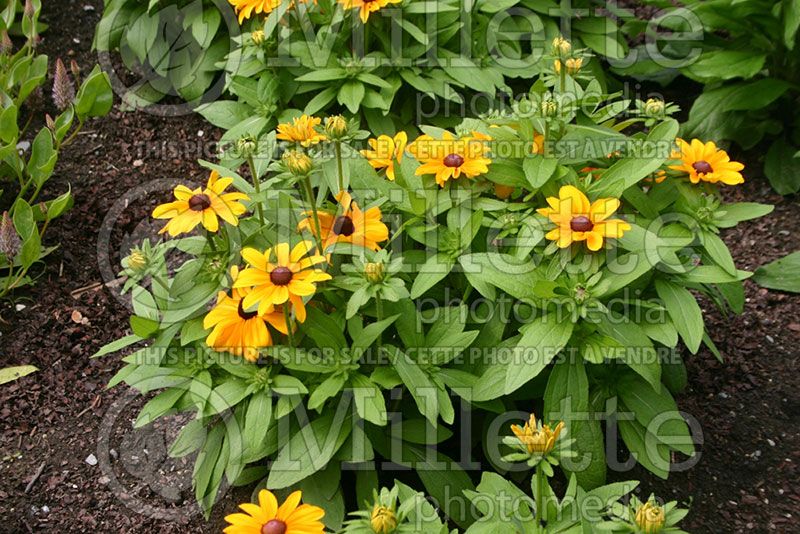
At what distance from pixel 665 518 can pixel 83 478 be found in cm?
186

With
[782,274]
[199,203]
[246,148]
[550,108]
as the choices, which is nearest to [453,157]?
[550,108]

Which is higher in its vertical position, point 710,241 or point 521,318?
point 710,241

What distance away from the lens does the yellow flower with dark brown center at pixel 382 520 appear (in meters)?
2.07

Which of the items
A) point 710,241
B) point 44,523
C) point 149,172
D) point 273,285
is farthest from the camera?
point 149,172

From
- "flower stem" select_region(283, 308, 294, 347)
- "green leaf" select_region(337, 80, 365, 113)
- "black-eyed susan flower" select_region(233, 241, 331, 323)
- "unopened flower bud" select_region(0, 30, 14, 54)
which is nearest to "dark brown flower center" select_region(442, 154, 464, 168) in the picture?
"black-eyed susan flower" select_region(233, 241, 331, 323)

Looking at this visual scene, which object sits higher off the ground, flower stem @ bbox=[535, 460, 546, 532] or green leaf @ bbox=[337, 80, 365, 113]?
green leaf @ bbox=[337, 80, 365, 113]

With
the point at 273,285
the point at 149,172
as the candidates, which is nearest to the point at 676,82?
the point at 149,172

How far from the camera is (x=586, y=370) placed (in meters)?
2.83

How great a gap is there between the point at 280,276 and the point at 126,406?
1.18 metres

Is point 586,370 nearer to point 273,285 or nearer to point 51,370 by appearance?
point 273,285

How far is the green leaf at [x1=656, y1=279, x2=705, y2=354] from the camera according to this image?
2.59 m

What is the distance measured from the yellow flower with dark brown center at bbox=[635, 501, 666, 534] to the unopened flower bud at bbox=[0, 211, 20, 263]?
2.28 m

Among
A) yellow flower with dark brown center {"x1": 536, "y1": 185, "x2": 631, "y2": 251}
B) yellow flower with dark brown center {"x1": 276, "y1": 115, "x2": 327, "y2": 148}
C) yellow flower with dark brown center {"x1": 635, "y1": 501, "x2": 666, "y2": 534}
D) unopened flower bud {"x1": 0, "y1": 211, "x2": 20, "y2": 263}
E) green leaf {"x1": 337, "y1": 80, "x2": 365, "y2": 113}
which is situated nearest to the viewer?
yellow flower with dark brown center {"x1": 635, "y1": 501, "x2": 666, "y2": 534}

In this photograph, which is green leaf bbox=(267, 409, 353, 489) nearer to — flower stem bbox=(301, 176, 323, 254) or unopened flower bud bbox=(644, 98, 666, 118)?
flower stem bbox=(301, 176, 323, 254)
